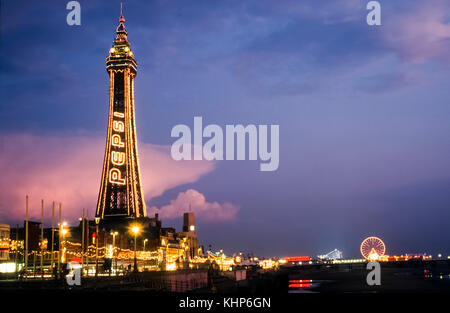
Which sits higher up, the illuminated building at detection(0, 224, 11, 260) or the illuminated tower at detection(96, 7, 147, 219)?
the illuminated tower at detection(96, 7, 147, 219)

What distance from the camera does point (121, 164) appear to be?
480 feet

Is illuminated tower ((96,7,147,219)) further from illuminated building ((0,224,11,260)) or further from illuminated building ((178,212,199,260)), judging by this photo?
illuminated building ((0,224,11,260))

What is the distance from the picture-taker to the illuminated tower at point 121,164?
480ft

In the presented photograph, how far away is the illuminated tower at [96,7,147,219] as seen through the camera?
146 m

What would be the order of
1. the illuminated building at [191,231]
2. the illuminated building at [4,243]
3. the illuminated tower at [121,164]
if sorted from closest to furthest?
the illuminated building at [4,243]
the illuminated tower at [121,164]
the illuminated building at [191,231]

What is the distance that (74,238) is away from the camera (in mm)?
133000

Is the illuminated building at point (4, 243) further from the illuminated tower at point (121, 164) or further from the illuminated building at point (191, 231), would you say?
the illuminated building at point (191, 231)

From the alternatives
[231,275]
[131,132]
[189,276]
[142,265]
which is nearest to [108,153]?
[131,132]

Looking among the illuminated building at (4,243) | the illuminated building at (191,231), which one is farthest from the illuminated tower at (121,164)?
the illuminated building at (4,243)

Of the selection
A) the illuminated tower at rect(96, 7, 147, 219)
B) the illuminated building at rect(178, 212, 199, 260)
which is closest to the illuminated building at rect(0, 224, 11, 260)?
the illuminated tower at rect(96, 7, 147, 219)

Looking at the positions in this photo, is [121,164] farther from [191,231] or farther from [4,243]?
[4,243]

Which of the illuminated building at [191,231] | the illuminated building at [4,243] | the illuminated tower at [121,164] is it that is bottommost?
the illuminated building at [191,231]
